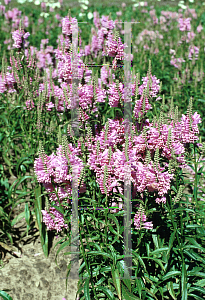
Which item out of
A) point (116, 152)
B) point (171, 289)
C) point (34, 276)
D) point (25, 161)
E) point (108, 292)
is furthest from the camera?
point (25, 161)

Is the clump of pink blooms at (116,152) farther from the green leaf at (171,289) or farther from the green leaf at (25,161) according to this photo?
the green leaf at (25,161)

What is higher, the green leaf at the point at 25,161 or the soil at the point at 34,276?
the green leaf at the point at 25,161

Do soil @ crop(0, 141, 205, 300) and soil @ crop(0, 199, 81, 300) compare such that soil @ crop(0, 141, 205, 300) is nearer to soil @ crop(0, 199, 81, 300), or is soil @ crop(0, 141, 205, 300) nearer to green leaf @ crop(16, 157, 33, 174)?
soil @ crop(0, 199, 81, 300)

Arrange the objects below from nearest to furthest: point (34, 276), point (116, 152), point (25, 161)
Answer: point (116, 152) → point (34, 276) → point (25, 161)

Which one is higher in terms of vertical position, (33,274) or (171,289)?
(171,289)

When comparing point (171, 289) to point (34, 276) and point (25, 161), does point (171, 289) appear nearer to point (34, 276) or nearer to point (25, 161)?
point (34, 276)

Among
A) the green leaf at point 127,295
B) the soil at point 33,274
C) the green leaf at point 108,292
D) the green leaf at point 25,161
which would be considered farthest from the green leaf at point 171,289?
the green leaf at point 25,161

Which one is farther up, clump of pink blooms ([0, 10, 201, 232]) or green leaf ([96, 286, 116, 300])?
clump of pink blooms ([0, 10, 201, 232])

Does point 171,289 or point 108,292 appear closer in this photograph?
point 108,292

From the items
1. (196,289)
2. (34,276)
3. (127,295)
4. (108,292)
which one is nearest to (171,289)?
(196,289)

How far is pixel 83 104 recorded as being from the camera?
114 inches

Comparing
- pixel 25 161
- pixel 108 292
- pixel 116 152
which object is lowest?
pixel 108 292

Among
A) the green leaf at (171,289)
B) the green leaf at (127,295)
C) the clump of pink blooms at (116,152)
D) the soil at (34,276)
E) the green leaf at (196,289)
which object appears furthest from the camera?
the soil at (34,276)

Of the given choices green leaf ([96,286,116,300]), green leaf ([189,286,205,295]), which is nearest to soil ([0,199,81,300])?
green leaf ([96,286,116,300])
